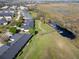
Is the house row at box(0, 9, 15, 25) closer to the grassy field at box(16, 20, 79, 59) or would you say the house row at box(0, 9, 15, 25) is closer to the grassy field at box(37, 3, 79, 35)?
the grassy field at box(37, 3, 79, 35)

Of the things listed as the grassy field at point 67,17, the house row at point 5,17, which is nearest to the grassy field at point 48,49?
the grassy field at point 67,17

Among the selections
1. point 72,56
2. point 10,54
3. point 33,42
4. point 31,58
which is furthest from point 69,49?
→ point 10,54

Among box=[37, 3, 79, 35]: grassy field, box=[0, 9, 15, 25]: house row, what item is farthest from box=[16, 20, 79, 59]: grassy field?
box=[0, 9, 15, 25]: house row

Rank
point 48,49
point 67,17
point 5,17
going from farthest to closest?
1. point 67,17
2. point 5,17
3. point 48,49

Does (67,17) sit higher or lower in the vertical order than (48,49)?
lower

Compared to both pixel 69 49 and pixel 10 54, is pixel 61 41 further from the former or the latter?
pixel 10 54

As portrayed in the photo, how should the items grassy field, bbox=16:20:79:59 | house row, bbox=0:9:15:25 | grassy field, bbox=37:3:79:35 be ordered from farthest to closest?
grassy field, bbox=37:3:79:35, house row, bbox=0:9:15:25, grassy field, bbox=16:20:79:59

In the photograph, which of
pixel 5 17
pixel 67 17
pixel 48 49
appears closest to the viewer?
pixel 48 49

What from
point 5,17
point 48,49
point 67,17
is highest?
point 48,49

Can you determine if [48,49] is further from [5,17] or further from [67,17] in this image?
→ [67,17]

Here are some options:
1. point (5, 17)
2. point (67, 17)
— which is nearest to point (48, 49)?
point (5, 17)
